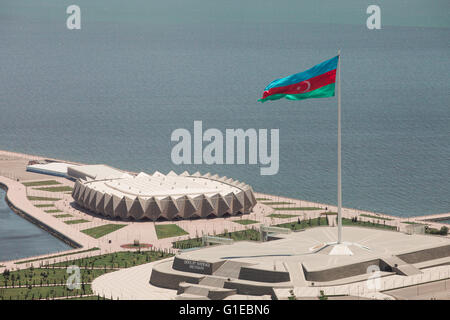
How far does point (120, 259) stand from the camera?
118 metres

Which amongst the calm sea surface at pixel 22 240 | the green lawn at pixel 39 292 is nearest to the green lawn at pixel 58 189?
the calm sea surface at pixel 22 240

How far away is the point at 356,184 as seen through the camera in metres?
182

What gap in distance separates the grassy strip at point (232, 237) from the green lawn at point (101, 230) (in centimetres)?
1180

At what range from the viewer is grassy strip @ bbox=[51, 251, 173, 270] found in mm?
114938

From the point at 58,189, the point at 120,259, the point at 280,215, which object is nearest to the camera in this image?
the point at 120,259

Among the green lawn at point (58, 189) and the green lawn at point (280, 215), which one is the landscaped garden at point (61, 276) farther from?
the green lawn at point (58, 189)

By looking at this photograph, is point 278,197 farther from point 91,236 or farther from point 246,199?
point 91,236

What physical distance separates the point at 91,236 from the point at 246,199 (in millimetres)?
25214

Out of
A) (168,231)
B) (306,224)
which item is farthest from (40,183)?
(306,224)

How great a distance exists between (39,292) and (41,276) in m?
8.19

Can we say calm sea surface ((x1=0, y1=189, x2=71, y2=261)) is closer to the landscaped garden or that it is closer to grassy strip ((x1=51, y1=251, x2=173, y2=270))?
grassy strip ((x1=51, y1=251, x2=173, y2=270))

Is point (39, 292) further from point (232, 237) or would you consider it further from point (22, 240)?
point (232, 237)

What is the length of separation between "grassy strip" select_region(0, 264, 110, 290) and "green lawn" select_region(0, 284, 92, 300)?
7.43 ft
